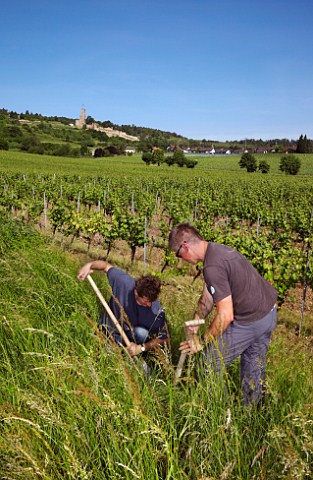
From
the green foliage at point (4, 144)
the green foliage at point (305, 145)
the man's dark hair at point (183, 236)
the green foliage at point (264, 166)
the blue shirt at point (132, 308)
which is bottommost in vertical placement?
the blue shirt at point (132, 308)

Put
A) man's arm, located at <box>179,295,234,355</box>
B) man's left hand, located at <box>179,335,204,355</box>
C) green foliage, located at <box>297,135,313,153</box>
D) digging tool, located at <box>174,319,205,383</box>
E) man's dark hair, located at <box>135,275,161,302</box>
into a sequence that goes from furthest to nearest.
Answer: green foliage, located at <box>297,135,313,153</box> → man's dark hair, located at <box>135,275,161,302</box> → man's arm, located at <box>179,295,234,355</box> → man's left hand, located at <box>179,335,204,355</box> → digging tool, located at <box>174,319,205,383</box>

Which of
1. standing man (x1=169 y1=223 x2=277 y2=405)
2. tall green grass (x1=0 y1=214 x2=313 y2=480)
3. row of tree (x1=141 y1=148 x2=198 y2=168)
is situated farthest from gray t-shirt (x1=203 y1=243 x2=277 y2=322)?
row of tree (x1=141 y1=148 x2=198 y2=168)

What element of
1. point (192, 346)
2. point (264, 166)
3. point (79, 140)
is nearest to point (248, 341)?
point (192, 346)

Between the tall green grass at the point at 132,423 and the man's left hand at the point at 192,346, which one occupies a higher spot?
the man's left hand at the point at 192,346

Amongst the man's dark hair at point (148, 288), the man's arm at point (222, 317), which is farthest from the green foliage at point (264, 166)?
the man's arm at point (222, 317)

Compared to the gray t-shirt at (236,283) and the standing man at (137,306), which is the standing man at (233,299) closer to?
the gray t-shirt at (236,283)

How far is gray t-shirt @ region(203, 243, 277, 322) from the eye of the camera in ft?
8.96

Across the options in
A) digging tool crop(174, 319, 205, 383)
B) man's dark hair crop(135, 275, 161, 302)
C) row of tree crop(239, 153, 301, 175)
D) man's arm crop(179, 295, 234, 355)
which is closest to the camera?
digging tool crop(174, 319, 205, 383)

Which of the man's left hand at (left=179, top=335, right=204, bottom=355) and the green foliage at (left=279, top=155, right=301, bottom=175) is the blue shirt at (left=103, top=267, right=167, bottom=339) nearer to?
the man's left hand at (left=179, top=335, right=204, bottom=355)

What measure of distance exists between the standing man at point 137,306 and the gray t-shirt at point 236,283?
0.71m

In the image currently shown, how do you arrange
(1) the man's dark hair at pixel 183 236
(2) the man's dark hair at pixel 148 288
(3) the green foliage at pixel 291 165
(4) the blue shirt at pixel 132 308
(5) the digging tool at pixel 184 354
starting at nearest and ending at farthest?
(5) the digging tool at pixel 184 354, (1) the man's dark hair at pixel 183 236, (2) the man's dark hair at pixel 148 288, (4) the blue shirt at pixel 132 308, (3) the green foliage at pixel 291 165

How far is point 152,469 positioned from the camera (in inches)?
65.7

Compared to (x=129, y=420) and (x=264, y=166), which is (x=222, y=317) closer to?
(x=129, y=420)

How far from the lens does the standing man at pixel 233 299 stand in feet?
8.94
